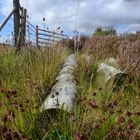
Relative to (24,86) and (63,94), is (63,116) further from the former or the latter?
(24,86)

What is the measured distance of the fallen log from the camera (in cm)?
571

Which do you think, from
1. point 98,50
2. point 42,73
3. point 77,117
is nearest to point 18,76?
point 42,73

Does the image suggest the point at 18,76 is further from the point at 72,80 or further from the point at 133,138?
the point at 133,138

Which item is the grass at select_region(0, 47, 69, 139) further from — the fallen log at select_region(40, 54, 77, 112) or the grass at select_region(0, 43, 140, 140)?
the fallen log at select_region(40, 54, 77, 112)

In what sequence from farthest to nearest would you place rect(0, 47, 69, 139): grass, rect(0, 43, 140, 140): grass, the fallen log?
1. the fallen log
2. rect(0, 47, 69, 139): grass
3. rect(0, 43, 140, 140): grass

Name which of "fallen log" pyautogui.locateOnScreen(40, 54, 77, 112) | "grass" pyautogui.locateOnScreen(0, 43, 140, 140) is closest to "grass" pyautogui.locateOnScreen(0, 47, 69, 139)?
"grass" pyautogui.locateOnScreen(0, 43, 140, 140)

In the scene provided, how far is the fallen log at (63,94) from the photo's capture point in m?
5.71

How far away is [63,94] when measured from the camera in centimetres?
644

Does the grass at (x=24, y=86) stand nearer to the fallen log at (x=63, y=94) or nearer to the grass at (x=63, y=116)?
the grass at (x=63, y=116)

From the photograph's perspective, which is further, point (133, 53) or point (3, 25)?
point (3, 25)

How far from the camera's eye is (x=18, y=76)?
8.23 metres

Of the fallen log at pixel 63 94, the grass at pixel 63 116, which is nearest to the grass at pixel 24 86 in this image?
the grass at pixel 63 116

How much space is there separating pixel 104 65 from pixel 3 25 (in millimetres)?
3689

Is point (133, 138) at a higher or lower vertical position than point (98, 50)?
lower
